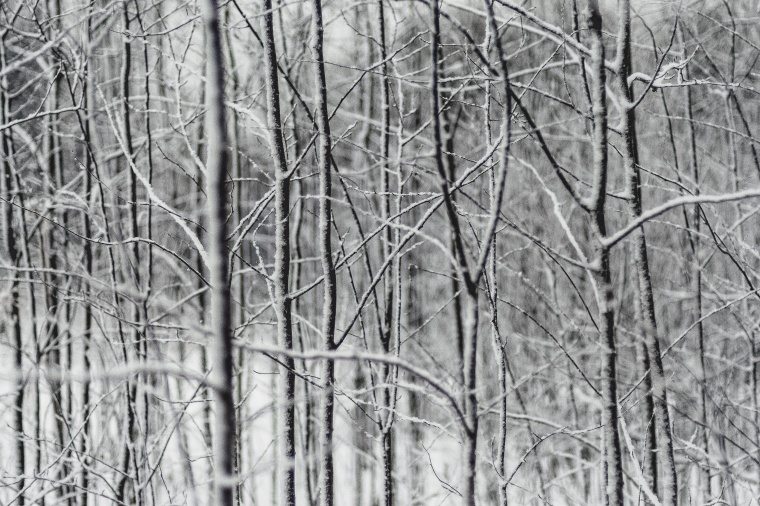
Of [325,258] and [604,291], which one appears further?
[325,258]

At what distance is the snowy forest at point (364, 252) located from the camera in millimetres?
1732

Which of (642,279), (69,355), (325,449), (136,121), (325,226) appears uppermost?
(136,121)

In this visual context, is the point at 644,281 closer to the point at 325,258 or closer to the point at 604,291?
the point at 604,291

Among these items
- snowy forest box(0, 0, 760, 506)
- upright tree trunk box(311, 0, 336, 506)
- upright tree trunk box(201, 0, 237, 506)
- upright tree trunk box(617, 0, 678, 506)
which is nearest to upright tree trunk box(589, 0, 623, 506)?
snowy forest box(0, 0, 760, 506)

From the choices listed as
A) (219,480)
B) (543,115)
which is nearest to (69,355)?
(219,480)

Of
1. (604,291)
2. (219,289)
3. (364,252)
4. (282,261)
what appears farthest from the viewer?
(364,252)

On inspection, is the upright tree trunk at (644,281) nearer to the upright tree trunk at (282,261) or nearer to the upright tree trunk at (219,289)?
the upright tree trunk at (282,261)

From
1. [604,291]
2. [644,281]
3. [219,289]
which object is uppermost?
[644,281]

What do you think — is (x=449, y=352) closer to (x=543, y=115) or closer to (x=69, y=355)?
(x=543, y=115)

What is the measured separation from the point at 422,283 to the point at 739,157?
5.25 metres

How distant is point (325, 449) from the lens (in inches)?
84.9

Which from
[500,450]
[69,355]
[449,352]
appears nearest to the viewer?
[500,450]

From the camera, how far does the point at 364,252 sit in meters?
3.09

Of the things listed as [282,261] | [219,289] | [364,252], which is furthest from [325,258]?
[219,289]
